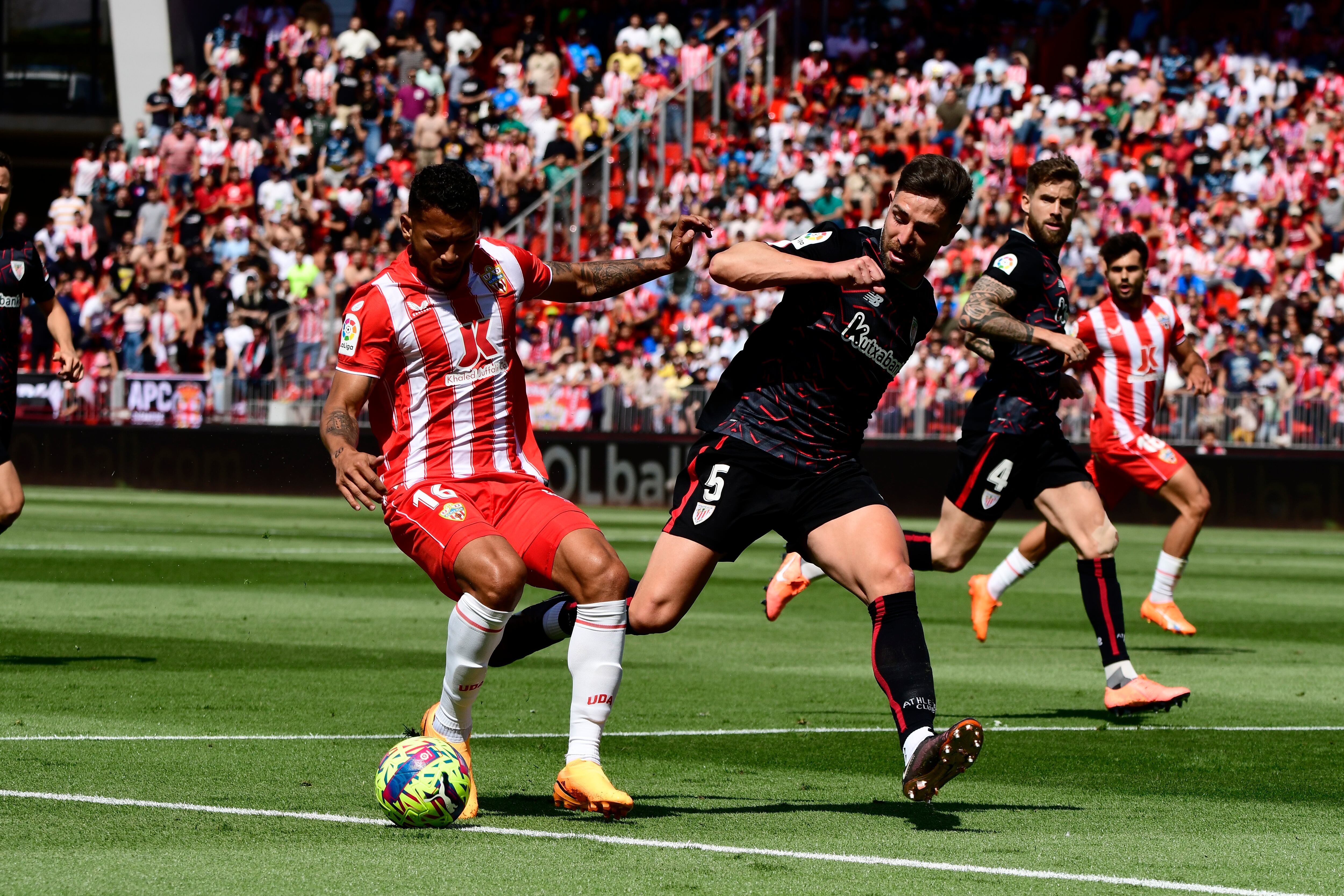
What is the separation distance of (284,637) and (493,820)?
602 centimetres

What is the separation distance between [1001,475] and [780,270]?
3.55m

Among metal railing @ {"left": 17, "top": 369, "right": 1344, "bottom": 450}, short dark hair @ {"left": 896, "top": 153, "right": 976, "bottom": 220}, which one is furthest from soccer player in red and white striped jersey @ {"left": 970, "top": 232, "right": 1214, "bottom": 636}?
metal railing @ {"left": 17, "top": 369, "right": 1344, "bottom": 450}

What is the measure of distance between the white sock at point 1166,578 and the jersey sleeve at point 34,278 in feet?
21.3

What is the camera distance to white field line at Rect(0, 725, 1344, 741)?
7.49m

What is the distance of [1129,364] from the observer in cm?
1114

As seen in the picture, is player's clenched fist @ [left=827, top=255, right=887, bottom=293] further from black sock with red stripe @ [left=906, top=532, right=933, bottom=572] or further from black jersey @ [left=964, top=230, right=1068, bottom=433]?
black sock with red stripe @ [left=906, top=532, right=933, bottom=572]

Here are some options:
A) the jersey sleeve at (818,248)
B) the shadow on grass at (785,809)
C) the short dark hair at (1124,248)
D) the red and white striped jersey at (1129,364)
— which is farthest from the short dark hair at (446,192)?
the red and white striped jersey at (1129,364)

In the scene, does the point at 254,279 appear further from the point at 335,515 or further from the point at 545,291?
the point at 545,291

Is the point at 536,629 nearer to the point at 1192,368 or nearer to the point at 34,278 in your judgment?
the point at 34,278

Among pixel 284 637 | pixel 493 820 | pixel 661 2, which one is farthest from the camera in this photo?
pixel 661 2

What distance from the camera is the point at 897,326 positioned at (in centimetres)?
658

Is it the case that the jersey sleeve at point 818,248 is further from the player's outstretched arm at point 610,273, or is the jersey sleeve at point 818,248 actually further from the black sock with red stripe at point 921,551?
the black sock with red stripe at point 921,551

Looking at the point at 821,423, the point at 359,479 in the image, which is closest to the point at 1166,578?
the point at 821,423

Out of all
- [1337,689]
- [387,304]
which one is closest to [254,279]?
[1337,689]
